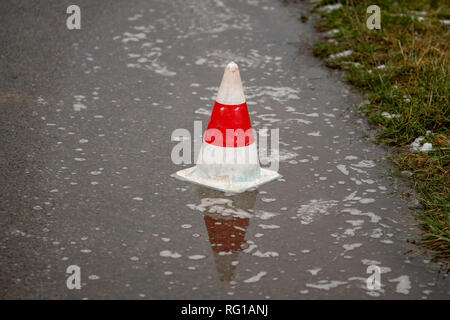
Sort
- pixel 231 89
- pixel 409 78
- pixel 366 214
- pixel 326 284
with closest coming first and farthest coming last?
pixel 326 284
pixel 366 214
pixel 231 89
pixel 409 78

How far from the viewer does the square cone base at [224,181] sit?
3.68 meters

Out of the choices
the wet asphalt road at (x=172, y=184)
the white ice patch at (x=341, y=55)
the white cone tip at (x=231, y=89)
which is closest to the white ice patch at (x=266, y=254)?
the wet asphalt road at (x=172, y=184)

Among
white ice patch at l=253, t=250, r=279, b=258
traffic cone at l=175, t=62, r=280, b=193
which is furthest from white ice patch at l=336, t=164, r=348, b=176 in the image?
white ice patch at l=253, t=250, r=279, b=258

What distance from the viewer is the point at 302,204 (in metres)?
3.56

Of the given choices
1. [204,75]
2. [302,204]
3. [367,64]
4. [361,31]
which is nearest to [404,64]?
[367,64]

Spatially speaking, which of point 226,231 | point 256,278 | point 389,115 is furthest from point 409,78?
point 256,278

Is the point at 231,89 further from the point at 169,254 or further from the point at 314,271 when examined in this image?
the point at 314,271

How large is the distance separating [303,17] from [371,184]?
11.9ft

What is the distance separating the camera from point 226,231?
326 cm

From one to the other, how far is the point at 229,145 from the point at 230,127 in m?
0.11

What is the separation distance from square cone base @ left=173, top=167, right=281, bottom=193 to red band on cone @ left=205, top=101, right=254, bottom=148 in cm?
23

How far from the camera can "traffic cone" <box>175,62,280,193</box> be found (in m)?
3.68

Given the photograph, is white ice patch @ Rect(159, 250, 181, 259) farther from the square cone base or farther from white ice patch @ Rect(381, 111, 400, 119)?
white ice patch @ Rect(381, 111, 400, 119)
